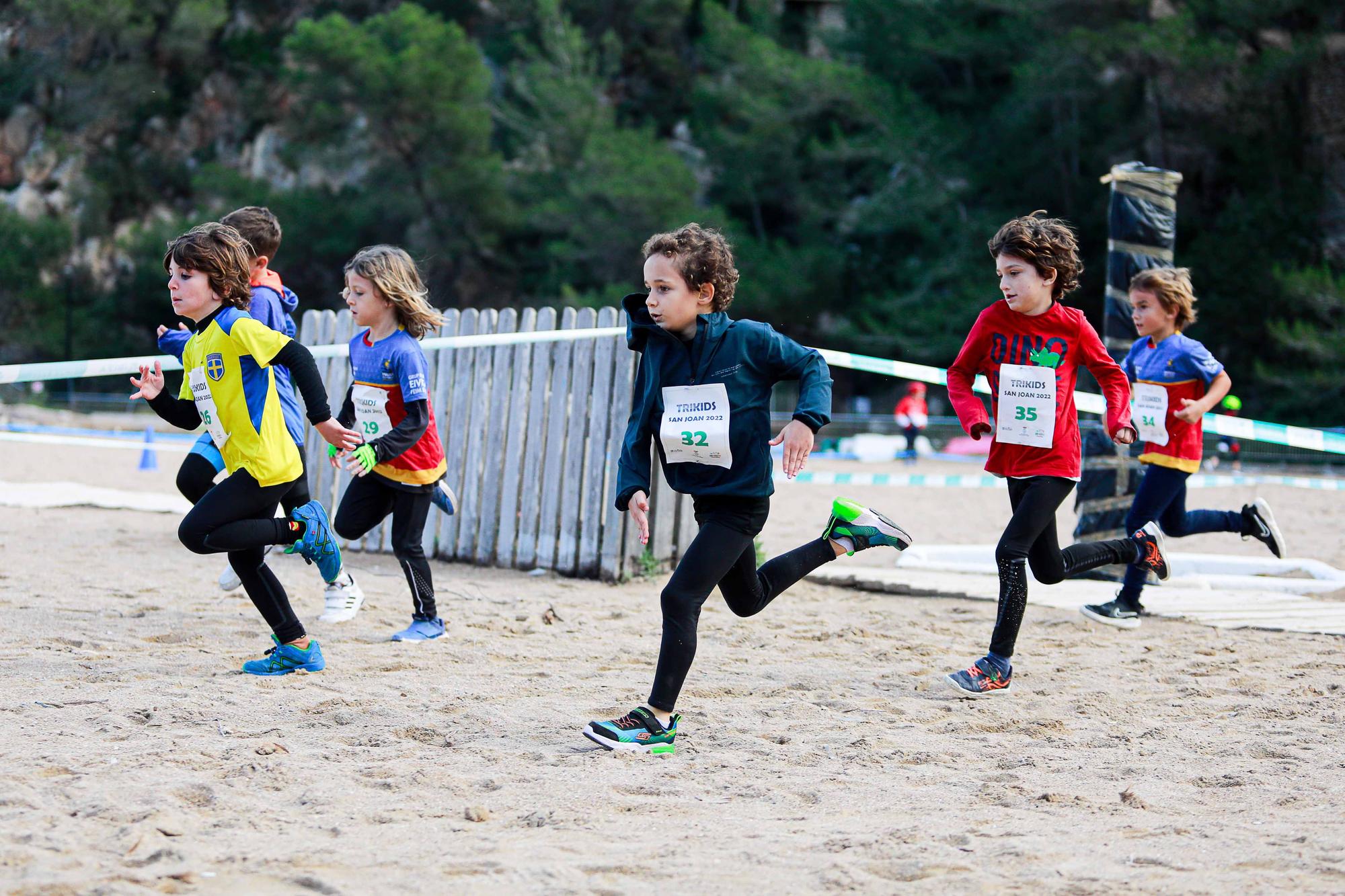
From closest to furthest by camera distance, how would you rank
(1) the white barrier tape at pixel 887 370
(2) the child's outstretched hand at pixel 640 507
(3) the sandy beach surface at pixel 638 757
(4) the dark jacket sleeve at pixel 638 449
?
(3) the sandy beach surface at pixel 638 757 → (2) the child's outstretched hand at pixel 640 507 → (4) the dark jacket sleeve at pixel 638 449 → (1) the white barrier tape at pixel 887 370

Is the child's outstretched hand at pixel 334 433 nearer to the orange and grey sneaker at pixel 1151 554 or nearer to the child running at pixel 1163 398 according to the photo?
the orange and grey sneaker at pixel 1151 554

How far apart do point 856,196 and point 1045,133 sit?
21.1ft

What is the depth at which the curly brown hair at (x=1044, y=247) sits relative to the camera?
5.06 metres

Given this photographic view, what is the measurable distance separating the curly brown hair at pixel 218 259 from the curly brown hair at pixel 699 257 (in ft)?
5.53

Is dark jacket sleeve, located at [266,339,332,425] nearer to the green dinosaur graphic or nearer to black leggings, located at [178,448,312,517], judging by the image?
black leggings, located at [178,448,312,517]

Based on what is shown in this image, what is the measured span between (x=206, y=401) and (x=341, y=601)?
1.52 meters

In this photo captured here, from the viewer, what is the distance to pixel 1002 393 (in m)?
5.21

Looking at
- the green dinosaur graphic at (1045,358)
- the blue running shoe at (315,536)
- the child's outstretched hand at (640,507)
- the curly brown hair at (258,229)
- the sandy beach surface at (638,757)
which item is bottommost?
the sandy beach surface at (638,757)

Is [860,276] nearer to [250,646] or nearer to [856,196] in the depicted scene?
[856,196]

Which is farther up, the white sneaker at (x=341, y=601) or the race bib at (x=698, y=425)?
the race bib at (x=698, y=425)

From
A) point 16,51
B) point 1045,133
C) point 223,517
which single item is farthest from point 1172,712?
point 16,51

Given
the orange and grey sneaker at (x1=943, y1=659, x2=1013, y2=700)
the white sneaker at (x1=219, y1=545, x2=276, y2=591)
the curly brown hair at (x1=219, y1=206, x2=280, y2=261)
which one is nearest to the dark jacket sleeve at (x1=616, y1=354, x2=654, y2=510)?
the orange and grey sneaker at (x1=943, y1=659, x2=1013, y2=700)

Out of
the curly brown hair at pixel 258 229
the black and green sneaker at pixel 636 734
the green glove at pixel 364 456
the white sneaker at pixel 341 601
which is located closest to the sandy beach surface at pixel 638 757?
the black and green sneaker at pixel 636 734

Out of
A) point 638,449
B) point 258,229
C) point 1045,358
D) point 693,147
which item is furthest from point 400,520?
point 693,147
